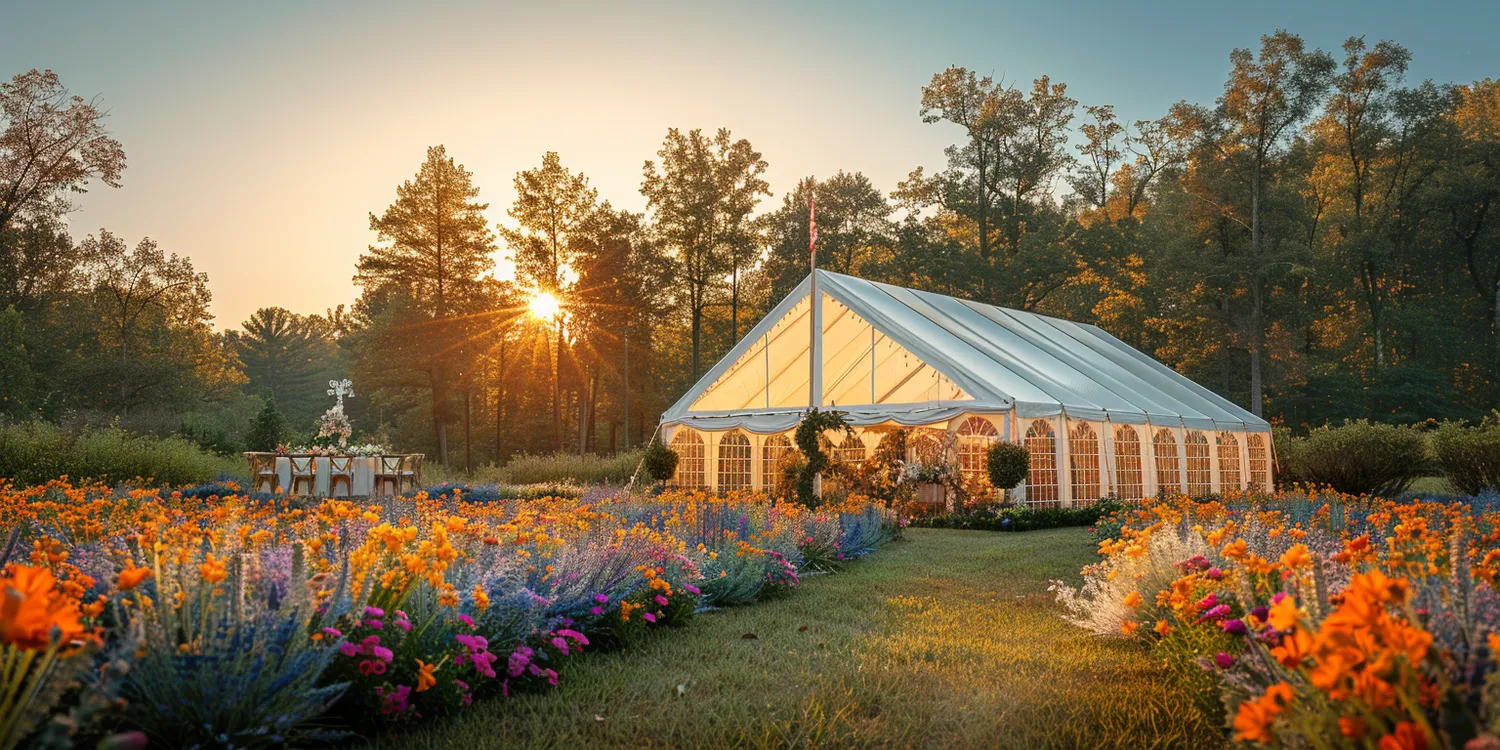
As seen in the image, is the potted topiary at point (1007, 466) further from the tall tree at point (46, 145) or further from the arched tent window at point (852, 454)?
the tall tree at point (46, 145)

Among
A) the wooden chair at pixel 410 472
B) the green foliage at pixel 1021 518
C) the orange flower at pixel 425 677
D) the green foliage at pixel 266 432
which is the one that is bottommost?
the green foliage at pixel 1021 518

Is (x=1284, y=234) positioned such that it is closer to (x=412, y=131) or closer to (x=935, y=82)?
(x=935, y=82)

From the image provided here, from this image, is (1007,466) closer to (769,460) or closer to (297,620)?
(769,460)

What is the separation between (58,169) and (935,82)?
29350 mm

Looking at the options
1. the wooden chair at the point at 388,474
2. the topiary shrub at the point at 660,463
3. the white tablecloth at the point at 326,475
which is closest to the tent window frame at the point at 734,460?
the topiary shrub at the point at 660,463

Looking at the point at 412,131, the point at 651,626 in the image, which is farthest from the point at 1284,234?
the point at 651,626

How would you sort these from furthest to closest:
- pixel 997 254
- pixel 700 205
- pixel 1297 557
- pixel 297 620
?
pixel 997 254 → pixel 700 205 → pixel 297 620 → pixel 1297 557

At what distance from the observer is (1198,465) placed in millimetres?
18297

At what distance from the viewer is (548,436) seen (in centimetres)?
3891

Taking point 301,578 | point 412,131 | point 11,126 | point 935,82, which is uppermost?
point 935,82

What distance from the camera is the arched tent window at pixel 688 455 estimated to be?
19033 millimetres

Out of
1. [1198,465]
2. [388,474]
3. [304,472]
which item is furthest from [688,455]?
[1198,465]

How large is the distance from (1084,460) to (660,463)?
8.08 m

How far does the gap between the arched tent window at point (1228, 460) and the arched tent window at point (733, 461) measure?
10226 mm
